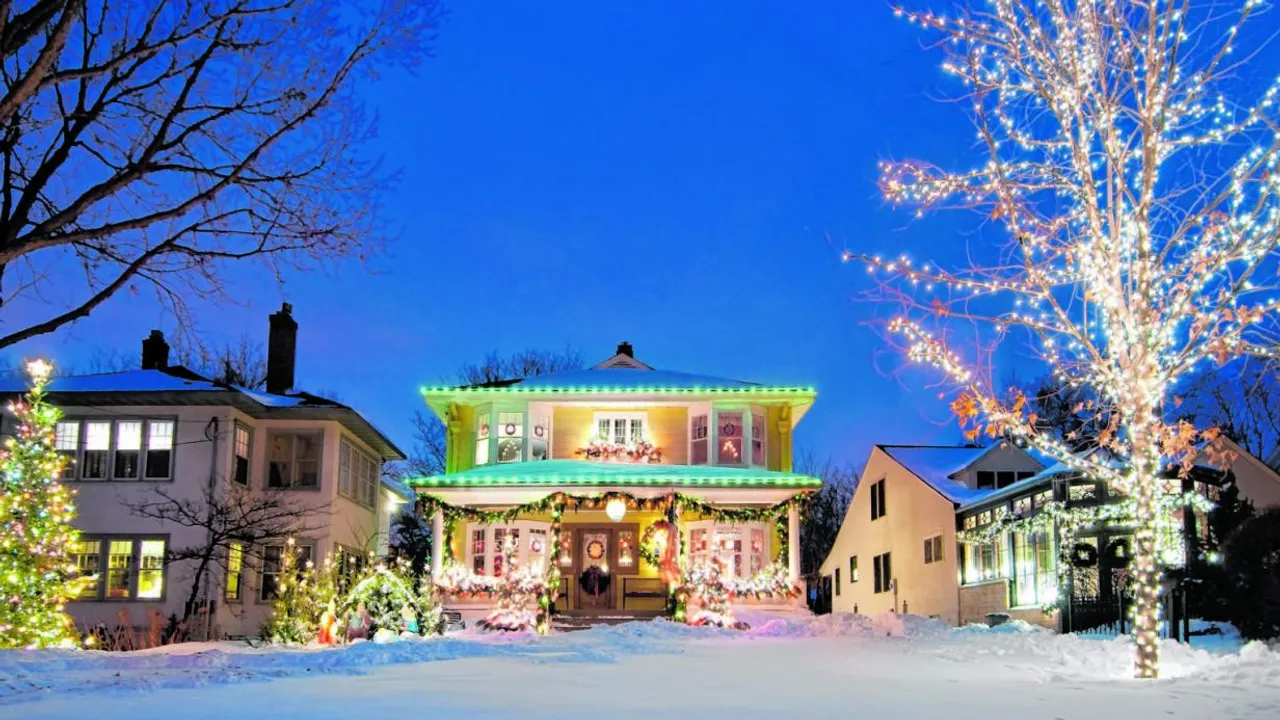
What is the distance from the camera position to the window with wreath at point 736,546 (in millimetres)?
24953

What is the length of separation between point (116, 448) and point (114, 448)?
0.14 feet

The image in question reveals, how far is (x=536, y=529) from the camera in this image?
25.0 metres

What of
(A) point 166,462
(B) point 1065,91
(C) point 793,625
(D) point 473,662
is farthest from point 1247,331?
(A) point 166,462

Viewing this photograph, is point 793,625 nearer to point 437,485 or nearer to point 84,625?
point 437,485

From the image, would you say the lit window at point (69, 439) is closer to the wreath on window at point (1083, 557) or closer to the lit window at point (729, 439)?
the lit window at point (729, 439)

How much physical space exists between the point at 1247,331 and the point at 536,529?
16426 millimetres

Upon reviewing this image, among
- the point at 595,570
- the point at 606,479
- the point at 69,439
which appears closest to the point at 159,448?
the point at 69,439

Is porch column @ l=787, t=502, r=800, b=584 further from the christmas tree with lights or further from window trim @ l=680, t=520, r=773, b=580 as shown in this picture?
the christmas tree with lights

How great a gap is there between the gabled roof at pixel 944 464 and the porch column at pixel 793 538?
5.27 metres

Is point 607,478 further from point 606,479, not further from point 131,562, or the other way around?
point 131,562

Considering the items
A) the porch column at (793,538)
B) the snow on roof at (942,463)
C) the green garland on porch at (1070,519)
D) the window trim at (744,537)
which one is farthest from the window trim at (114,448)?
the snow on roof at (942,463)

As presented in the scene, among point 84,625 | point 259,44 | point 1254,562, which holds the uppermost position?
point 259,44

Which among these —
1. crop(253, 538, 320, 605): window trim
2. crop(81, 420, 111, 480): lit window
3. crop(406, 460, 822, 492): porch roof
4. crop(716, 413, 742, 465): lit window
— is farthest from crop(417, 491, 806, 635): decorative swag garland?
crop(81, 420, 111, 480): lit window

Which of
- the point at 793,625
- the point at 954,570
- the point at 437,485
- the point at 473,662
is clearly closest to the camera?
the point at 473,662
